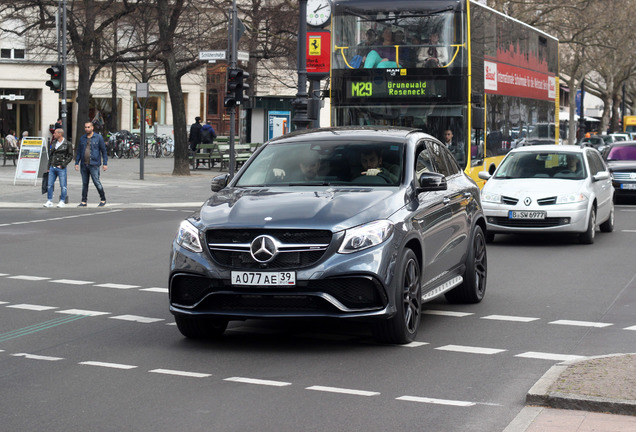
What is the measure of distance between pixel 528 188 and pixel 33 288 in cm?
799

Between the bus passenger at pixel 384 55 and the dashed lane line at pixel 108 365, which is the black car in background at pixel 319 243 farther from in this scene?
the bus passenger at pixel 384 55

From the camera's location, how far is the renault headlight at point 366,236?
802cm

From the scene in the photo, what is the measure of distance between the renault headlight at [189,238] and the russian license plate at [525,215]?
9065mm

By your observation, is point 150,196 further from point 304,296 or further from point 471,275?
point 304,296

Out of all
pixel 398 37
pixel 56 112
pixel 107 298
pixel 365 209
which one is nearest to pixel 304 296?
pixel 365 209

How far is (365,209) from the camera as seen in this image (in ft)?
27.2

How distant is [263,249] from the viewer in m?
7.96

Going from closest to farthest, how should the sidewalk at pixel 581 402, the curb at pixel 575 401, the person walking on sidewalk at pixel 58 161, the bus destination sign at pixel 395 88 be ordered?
the sidewalk at pixel 581 402
the curb at pixel 575 401
the bus destination sign at pixel 395 88
the person walking on sidewalk at pixel 58 161

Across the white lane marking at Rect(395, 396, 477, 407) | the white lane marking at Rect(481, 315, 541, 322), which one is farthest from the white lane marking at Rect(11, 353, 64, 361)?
the white lane marking at Rect(481, 315, 541, 322)

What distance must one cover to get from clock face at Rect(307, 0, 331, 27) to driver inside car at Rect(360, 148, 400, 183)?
18.2m

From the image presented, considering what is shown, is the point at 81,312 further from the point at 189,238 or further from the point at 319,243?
the point at 319,243

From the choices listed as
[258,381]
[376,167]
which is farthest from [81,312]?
[258,381]

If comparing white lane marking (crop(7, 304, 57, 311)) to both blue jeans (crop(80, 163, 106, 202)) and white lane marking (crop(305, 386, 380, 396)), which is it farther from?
blue jeans (crop(80, 163, 106, 202))

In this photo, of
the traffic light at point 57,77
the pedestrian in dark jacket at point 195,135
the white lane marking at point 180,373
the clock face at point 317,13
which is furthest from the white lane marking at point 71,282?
the pedestrian in dark jacket at point 195,135
